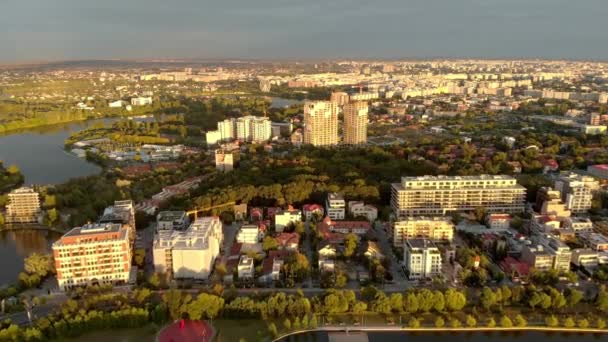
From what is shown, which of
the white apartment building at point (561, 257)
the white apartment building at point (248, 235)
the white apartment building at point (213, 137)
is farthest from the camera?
the white apartment building at point (213, 137)

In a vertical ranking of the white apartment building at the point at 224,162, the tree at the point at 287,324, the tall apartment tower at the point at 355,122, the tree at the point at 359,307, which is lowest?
the tree at the point at 287,324

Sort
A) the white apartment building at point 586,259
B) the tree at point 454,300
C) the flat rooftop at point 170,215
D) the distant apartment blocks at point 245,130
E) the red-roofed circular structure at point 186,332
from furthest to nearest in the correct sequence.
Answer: the distant apartment blocks at point 245,130, the flat rooftop at point 170,215, the white apartment building at point 586,259, the tree at point 454,300, the red-roofed circular structure at point 186,332

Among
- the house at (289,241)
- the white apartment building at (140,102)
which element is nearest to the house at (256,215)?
the house at (289,241)

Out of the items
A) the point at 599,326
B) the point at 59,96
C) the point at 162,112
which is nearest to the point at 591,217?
the point at 599,326

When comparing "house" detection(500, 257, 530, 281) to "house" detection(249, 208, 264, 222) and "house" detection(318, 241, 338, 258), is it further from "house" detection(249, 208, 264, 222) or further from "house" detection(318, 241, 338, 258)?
"house" detection(249, 208, 264, 222)

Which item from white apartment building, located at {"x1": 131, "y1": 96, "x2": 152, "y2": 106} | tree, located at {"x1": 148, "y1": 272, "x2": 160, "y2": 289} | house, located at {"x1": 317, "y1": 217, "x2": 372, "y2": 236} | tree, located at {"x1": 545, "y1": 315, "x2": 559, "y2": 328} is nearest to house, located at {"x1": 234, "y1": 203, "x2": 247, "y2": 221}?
house, located at {"x1": 317, "y1": 217, "x2": 372, "y2": 236}

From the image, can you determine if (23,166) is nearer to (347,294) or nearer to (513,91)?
(347,294)

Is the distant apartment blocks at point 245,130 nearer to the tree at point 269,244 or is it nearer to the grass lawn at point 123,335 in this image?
the tree at point 269,244
